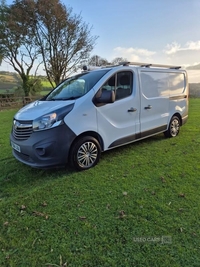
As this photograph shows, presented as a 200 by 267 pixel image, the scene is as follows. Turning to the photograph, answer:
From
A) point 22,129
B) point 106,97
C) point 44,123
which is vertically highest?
point 106,97

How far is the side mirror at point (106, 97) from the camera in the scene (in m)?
3.50

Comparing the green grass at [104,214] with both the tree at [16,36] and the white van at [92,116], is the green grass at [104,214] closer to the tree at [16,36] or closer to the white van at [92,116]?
the white van at [92,116]

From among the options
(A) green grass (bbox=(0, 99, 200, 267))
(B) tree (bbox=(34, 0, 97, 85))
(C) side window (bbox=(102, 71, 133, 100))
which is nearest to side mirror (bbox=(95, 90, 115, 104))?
(C) side window (bbox=(102, 71, 133, 100))

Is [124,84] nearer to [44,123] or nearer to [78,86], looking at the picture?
[78,86]

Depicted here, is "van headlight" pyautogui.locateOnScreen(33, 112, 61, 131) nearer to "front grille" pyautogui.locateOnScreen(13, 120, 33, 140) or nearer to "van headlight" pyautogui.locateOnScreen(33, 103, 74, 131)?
"van headlight" pyautogui.locateOnScreen(33, 103, 74, 131)

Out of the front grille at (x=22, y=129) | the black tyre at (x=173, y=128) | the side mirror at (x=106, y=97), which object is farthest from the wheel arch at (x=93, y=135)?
the black tyre at (x=173, y=128)

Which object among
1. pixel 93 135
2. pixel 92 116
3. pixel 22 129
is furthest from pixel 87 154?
pixel 22 129

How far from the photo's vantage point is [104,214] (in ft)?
7.84

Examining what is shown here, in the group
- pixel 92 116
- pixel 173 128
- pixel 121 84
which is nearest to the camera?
pixel 92 116

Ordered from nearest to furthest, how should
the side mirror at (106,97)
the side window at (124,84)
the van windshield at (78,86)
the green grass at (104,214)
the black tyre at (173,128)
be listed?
the green grass at (104,214)
the side mirror at (106,97)
the van windshield at (78,86)
the side window at (124,84)
the black tyre at (173,128)

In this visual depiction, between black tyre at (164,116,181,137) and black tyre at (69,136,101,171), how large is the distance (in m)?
2.59

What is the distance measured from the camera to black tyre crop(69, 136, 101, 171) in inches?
132

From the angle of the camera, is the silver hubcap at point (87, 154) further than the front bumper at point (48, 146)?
Yes

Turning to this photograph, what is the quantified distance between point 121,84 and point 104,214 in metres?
2.56
